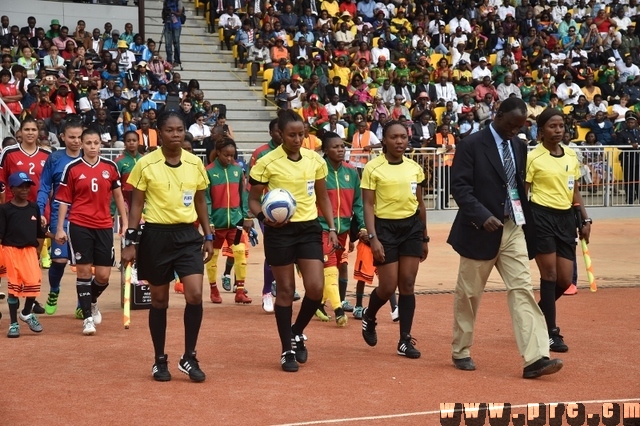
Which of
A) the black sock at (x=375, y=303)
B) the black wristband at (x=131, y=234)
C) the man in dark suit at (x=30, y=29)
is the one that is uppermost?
the man in dark suit at (x=30, y=29)

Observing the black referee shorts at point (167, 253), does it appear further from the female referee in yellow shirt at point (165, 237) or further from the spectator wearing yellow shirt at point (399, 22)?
the spectator wearing yellow shirt at point (399, 22)

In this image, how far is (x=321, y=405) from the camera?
23.6ft

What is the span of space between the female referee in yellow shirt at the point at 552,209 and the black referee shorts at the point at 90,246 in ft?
13.3

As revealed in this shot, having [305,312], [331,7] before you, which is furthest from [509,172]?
[331,7]

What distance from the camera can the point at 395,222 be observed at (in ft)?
30.3

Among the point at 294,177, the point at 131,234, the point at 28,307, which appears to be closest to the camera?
the point at 131,234

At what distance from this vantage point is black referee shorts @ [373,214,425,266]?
920 centimetres

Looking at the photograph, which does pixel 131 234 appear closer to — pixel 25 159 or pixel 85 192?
pixel 85 192

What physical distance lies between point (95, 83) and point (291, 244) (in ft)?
49.9

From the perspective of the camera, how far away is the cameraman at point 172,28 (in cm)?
2642

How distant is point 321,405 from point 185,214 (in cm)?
192

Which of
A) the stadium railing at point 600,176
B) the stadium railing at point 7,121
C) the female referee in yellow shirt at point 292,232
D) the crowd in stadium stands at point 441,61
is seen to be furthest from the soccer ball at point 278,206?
the crowd in stadium stands at point 441,61

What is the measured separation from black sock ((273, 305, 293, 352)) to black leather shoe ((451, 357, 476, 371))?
1.34m

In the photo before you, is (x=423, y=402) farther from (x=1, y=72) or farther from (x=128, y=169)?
(x=1, y=72)
